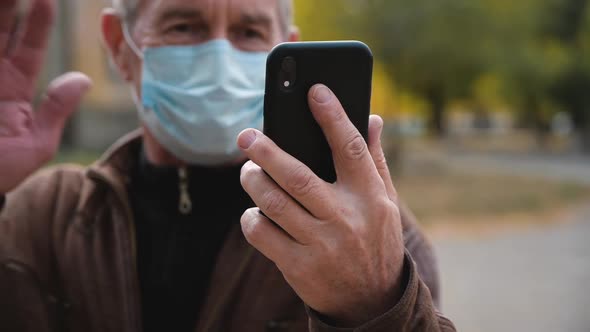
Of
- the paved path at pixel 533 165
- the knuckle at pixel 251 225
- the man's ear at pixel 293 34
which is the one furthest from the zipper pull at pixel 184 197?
the paved path at pixel 533 165

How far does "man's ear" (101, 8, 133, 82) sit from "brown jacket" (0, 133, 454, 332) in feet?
1.26

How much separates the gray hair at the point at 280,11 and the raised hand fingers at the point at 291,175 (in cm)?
93

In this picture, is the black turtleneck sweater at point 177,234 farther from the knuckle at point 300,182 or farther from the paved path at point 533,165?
the paved path at point 533,165

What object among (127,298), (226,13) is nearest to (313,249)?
(127,298)

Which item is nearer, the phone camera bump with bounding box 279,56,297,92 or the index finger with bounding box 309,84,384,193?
the index finger with bounding box 309,84,384,193

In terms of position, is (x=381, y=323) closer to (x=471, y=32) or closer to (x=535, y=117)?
(x=471, y=32)

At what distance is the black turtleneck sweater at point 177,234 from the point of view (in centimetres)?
192

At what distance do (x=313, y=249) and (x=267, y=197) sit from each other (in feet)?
0.43

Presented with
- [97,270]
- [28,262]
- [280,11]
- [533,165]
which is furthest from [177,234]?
[533,165]

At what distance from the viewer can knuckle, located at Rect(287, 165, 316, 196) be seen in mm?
1229

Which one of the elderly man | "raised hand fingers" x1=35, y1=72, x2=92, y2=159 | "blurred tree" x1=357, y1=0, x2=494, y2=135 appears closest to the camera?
the elderly man

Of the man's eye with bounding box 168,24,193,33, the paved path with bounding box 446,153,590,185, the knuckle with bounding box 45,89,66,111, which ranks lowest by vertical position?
the paved path with bounding box 446,153,590,185

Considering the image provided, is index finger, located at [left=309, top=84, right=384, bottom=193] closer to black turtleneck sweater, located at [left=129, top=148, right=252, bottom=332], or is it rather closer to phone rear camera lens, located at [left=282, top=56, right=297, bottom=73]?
phone rear camera lens, located at [left=282, top=56, right=297, bottom=73]

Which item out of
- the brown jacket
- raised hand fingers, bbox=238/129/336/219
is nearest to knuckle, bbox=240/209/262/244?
raised hand fingers, bbox=238/129/336/219
